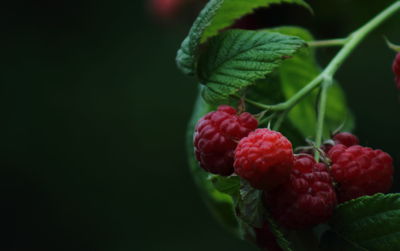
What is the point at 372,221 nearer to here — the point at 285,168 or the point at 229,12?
the point at 285,168

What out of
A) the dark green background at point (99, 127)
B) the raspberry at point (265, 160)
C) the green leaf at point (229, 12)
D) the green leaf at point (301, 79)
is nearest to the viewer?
the raspberry at point (265, 160)

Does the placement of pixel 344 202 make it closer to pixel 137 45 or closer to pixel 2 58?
pixel 137 45

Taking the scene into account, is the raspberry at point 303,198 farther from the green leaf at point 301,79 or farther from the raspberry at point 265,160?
the green leaf at point 301,79

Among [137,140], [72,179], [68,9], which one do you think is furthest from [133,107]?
[68,9]

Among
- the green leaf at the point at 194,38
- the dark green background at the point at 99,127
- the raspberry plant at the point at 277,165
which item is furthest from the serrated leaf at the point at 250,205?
the dark green background at the point at 99,127

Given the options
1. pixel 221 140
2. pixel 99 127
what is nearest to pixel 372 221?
pixel 221 140

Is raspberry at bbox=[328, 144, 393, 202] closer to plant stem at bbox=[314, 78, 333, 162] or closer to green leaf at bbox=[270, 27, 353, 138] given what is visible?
plant stem at bbox=[314, 78, 333, 162]
